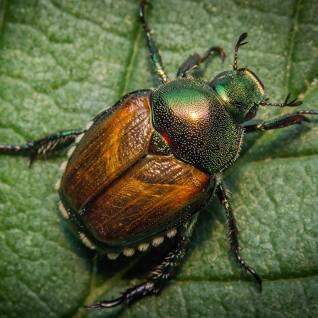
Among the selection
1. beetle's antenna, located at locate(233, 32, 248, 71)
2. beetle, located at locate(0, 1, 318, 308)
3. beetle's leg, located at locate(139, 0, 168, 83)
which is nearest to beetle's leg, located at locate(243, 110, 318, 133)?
beetle, located at locate(0, 1, 318, 308)

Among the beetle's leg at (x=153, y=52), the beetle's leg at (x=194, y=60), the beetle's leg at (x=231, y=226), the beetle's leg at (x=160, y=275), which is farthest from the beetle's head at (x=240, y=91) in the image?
the beetle's leg at (x=160, y=275)

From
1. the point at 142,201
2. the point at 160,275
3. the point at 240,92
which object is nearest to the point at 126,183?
the point at 142,201

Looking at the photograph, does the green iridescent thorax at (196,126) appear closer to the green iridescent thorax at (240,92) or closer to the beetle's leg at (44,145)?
the green iridescent thorax at (240,92)

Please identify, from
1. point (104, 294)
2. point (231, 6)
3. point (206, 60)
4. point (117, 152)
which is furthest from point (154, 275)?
point (231, 6)

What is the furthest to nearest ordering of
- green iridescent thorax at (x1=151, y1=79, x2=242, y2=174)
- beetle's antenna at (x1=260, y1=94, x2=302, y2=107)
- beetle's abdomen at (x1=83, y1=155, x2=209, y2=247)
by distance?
1. beetle's antenna at (x1=260, y1=94, x2=302, y2=107)
2. green iridescent thorax at (x1=151, y1=79, x2=242, y2=174)
3. beetle's abdomen at (x1=83, y1=155, x2=209, y2=247)

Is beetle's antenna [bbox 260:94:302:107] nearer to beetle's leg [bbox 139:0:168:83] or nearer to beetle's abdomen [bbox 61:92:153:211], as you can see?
beetle's leg [bbox 139:0:168:83]

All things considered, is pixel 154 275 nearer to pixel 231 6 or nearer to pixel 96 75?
pixel 96 75

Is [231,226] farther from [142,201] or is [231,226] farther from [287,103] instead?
[287,103]
